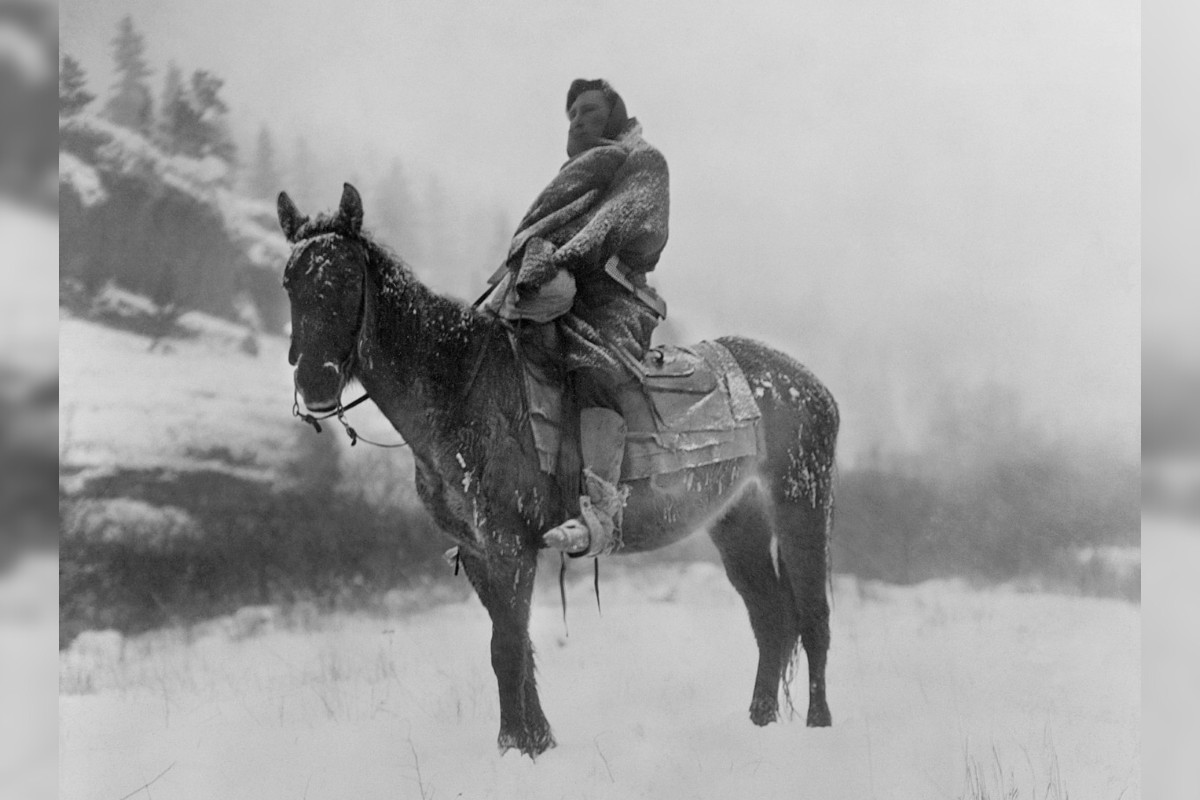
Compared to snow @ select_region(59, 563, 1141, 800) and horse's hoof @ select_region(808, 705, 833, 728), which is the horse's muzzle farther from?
horse's hoof @ select_region(808, 705, 833, 728)

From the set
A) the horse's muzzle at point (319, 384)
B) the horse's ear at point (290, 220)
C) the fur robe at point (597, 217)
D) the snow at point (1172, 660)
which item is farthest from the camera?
the snow at point (1172, 660)

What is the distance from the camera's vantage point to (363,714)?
13.1 ft

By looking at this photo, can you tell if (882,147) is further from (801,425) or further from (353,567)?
(353,567)

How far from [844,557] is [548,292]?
151 cm

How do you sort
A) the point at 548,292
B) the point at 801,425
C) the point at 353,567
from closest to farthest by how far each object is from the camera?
1. the point at 548,292
2. the point at 801,425
3. the point at 353,567

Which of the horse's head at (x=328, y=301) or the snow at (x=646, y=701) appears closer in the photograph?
the horse's head at (x=328, y=301)

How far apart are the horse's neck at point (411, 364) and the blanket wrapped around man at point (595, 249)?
26 centimetres

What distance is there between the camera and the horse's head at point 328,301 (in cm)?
335

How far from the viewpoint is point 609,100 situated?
3875 millimetres

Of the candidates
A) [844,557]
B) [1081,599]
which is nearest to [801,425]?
[844,557]

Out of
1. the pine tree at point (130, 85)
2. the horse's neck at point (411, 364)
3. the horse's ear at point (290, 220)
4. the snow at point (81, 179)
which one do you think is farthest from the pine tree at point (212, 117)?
the horse's neck at point (411, 364)

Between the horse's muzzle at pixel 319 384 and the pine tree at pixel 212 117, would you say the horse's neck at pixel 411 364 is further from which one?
the pine tree at pixel 212 117

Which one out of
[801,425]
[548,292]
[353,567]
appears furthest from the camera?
[353,567]

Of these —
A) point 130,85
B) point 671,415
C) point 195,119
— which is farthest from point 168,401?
point 671,415
